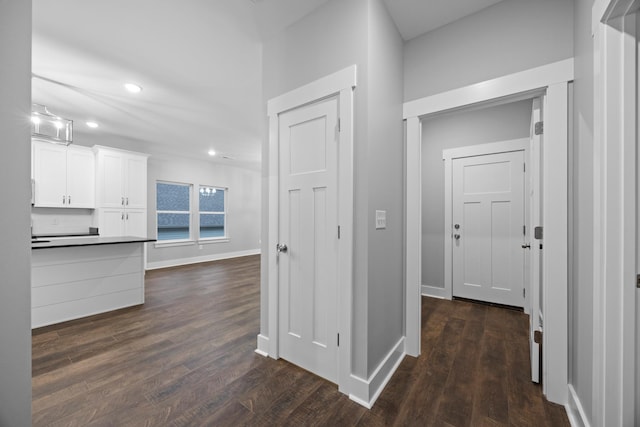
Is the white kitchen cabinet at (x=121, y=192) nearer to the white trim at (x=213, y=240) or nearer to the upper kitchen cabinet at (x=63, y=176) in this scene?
the upper kitchen cabinet at (x=63, y=176)

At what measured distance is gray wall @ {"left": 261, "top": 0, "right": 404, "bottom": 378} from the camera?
1709mm

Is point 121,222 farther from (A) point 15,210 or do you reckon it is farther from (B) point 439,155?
(B) point 439,155

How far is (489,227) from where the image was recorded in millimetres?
3494

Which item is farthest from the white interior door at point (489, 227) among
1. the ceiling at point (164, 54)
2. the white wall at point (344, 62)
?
the white wall at point (344, 62)

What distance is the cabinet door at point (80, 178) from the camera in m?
4.59

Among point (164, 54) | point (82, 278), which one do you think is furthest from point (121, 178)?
point (164, 54)

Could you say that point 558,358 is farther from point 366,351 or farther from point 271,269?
point 271,269

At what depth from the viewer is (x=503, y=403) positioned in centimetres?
164

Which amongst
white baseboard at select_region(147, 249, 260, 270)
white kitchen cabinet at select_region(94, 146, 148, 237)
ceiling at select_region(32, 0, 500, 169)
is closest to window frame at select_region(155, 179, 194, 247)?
white baseboard at select_region(147, 249, 260, 270)

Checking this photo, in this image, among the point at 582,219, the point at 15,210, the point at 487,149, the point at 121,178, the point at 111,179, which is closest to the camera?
the point at 15,210

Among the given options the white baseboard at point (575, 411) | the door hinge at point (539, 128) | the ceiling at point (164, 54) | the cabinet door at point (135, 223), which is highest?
the ceiling at point (164, 54)

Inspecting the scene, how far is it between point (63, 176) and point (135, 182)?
103 centimetres

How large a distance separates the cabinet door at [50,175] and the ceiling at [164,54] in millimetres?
589

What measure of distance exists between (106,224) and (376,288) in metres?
5.33
